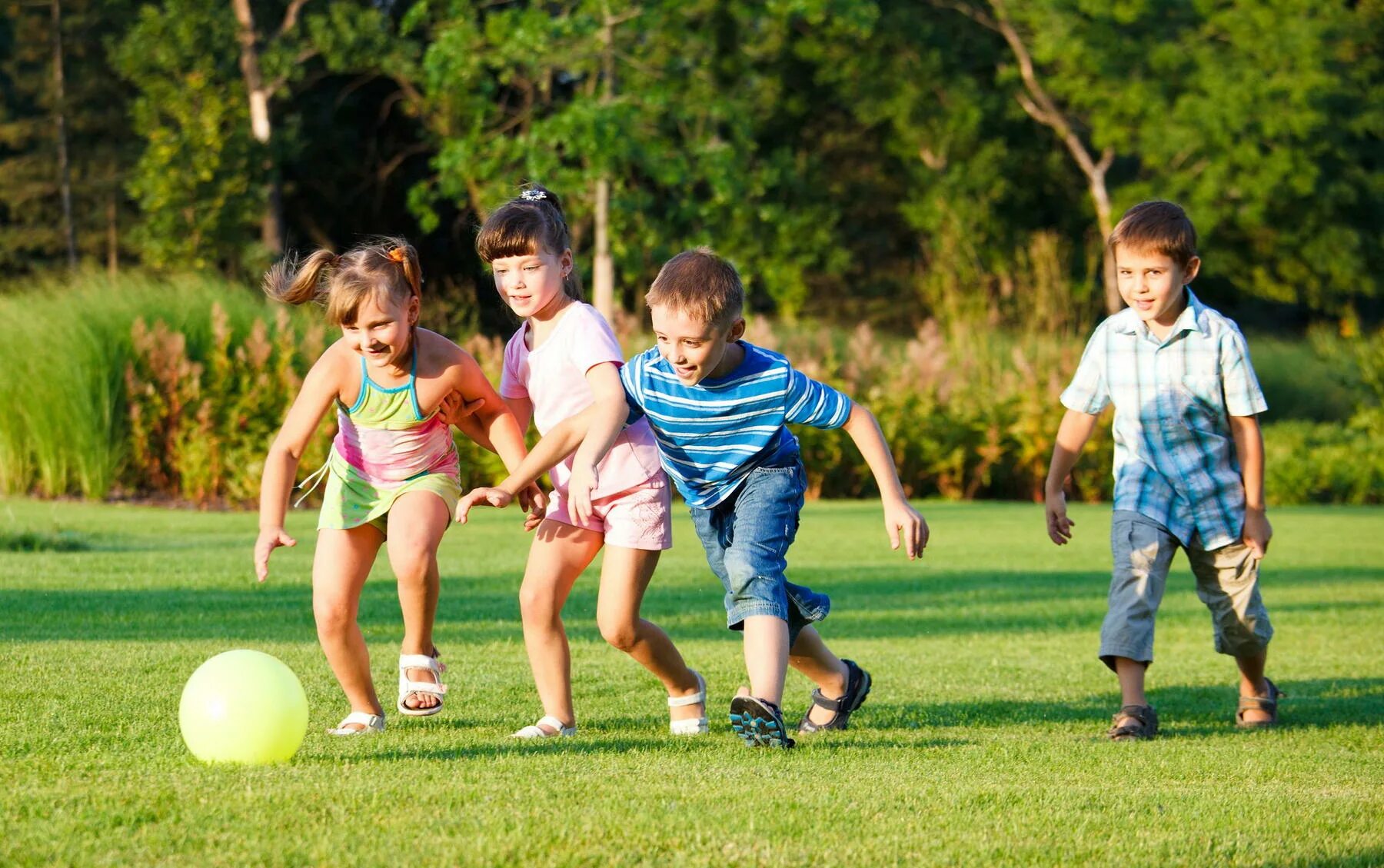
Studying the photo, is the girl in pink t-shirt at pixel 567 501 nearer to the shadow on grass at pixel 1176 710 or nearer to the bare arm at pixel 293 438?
the bare arm at pixel 293 438

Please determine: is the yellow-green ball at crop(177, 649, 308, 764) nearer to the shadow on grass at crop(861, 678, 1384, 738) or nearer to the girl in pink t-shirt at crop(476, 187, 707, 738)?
the girl in pink t-shirt at crop(476, 187, 707, 738)

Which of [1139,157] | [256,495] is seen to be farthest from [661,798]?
[1139,157]

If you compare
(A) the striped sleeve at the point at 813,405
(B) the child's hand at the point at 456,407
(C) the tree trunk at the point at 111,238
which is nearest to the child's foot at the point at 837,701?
(A) the striped sleeve at the point at 813,405

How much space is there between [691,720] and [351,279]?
1771 millimetres

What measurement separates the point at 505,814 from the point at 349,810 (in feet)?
1.14

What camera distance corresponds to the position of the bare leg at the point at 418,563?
488 centimetres

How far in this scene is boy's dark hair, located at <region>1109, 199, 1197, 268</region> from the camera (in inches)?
215

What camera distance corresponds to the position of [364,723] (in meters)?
4.93

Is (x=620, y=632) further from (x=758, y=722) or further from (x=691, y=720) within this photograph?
(x=758, y=722)

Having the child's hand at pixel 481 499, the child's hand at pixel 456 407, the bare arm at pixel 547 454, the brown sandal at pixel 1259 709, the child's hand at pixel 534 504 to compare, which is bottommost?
the brown sandal at pixel 1259 709

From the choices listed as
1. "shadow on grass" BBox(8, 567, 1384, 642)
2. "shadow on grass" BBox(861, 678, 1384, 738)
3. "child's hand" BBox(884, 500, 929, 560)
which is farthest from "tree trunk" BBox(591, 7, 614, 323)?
"child's hand" BBox(884, 500, 929, 560)

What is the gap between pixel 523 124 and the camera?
3045 centimetres

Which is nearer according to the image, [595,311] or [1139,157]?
[595,311]

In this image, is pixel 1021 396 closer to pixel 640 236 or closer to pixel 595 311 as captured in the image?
pixel 640 236
